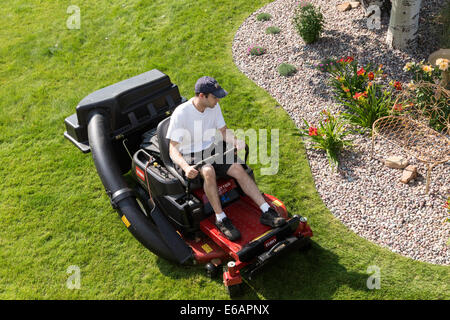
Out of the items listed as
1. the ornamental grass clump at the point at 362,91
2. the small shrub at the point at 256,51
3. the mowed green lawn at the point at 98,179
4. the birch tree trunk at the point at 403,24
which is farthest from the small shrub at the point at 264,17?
the birch tree trunk at the point at 403,24

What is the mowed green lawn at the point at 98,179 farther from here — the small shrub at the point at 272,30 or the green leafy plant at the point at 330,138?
the small shrub at the point at 272,30

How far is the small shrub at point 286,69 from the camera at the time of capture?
7.48 metres

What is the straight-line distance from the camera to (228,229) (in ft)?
16.1

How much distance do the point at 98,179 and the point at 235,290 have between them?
2.76 metres

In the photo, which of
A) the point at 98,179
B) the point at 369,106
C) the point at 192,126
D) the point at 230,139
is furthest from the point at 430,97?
the point at 98,179

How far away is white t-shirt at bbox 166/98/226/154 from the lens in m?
5.00

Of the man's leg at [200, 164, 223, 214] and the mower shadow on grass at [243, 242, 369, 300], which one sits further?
the man's leg at [200, 164, 223, 214]

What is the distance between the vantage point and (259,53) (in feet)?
26.4

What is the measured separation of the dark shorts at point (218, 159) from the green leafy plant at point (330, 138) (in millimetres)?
1498

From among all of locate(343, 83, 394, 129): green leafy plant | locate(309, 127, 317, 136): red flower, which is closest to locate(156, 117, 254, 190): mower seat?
locate(309, 127, 317, 136): red flower

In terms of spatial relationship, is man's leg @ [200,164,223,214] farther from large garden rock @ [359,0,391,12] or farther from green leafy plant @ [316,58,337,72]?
large garden rock @ [359,0,391,12]

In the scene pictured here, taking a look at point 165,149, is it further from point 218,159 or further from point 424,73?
point 424,73

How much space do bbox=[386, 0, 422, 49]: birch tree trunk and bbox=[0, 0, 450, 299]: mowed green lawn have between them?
6.79ft
